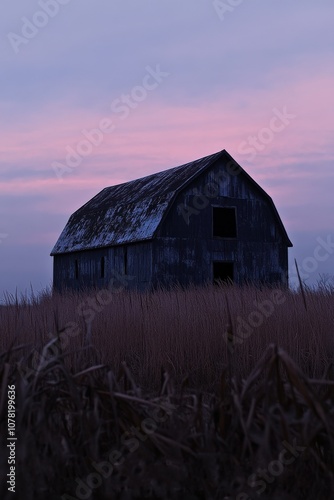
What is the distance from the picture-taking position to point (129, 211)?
848 inches

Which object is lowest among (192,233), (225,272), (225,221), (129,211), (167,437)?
(167,437)

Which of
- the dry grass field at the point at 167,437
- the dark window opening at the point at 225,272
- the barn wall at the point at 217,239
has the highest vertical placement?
the barn wall at the point at 217,239

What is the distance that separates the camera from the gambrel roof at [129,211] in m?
20.0

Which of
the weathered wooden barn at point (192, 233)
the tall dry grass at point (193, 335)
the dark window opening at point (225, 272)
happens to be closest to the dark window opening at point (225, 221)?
the weathered wooden barn at point (192, 233)

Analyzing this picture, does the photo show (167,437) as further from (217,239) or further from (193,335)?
(217,239)

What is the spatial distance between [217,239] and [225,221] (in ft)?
5.17

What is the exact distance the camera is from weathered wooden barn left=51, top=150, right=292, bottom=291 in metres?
19.7

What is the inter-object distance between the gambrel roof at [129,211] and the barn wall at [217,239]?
304 millimetres

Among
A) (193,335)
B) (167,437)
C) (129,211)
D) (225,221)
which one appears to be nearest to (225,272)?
(225,221)

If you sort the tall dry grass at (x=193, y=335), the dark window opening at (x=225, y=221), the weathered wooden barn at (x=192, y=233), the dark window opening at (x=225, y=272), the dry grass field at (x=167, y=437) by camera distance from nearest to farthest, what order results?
1. the dry grass field at (x=167, y=437)
2. the tall dry grass at (x=193, y=335)
3. the weathered wooden barn at (x=192, y=233)
4. the dark window opening at (x=225, y=272)
5. the dark window opening at (x=225, y=221)

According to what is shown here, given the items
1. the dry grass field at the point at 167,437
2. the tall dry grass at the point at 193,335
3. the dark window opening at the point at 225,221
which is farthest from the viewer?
the dark window opening at the point at 225,221

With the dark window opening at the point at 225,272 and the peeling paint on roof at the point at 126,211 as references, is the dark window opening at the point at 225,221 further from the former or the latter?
the peeling paint on roof at the point at 126,211

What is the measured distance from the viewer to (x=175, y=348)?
7.67 m

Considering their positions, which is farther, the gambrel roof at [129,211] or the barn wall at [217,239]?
the gambrel roof at [129,211]
